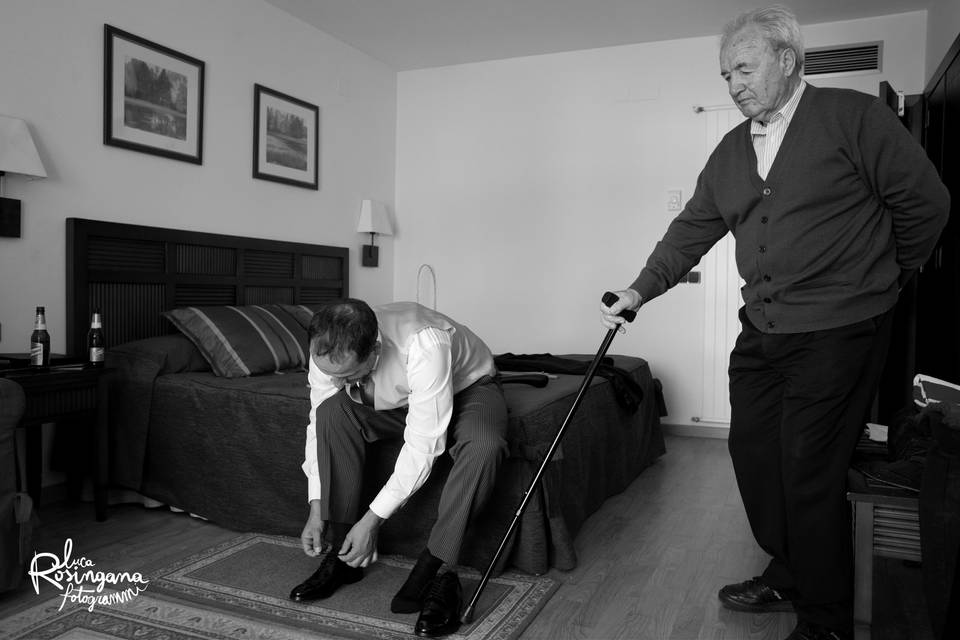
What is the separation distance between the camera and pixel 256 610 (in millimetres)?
2072

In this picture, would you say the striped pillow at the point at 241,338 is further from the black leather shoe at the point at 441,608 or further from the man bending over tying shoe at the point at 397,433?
the black leather shoe at the point at 441,608

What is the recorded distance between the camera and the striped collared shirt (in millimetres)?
1828

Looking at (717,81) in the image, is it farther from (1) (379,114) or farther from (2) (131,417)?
(2) (131,417)

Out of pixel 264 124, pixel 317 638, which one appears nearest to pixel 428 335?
pixel 317 638

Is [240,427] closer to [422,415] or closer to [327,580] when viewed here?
[327,580]

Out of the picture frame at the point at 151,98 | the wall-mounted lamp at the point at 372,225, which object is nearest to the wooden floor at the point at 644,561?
the picture frame at the point at 151,98

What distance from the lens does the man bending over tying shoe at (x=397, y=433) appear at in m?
1.97

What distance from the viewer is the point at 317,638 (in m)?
1.91

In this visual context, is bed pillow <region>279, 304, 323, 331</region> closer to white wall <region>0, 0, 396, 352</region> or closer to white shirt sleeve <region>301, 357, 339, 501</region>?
white wall <region>0, 0, 396, 352</region>

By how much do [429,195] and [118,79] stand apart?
98.1 inches

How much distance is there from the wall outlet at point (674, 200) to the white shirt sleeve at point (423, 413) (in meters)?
3.09

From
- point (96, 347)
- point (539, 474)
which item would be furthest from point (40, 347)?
point (539, 474)
